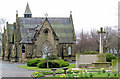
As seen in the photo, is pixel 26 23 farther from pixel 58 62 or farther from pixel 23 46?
pixel 58 62

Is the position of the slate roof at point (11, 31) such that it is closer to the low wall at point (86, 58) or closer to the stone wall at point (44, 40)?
the stone wall at point (44, 40)

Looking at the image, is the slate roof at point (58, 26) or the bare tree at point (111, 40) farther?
the bare tree at point (111, 40)

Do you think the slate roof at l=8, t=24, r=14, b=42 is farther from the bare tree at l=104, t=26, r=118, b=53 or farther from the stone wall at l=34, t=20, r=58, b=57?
the bare tree at l=104, t=26, r=118, b=53

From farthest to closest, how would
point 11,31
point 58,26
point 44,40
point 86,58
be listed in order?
1. point 11,31
2. point 58,26
3. point 44,40
4. point 86,58

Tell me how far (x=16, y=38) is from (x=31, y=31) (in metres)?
3.43

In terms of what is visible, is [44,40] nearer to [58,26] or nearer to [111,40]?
[58,26]

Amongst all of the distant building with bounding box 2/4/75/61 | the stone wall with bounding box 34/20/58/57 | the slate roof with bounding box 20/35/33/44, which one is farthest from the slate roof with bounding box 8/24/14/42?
the stone wall with bounding box 34/20/58/57

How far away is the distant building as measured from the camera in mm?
55000

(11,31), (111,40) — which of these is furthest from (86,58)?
(111,40)

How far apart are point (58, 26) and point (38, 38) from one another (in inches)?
320

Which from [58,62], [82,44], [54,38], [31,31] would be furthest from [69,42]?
[58,62]

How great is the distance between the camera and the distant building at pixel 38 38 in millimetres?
55000

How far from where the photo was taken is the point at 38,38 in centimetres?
5506

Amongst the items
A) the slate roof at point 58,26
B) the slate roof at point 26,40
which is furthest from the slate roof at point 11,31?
the slate roof at point 26,40
